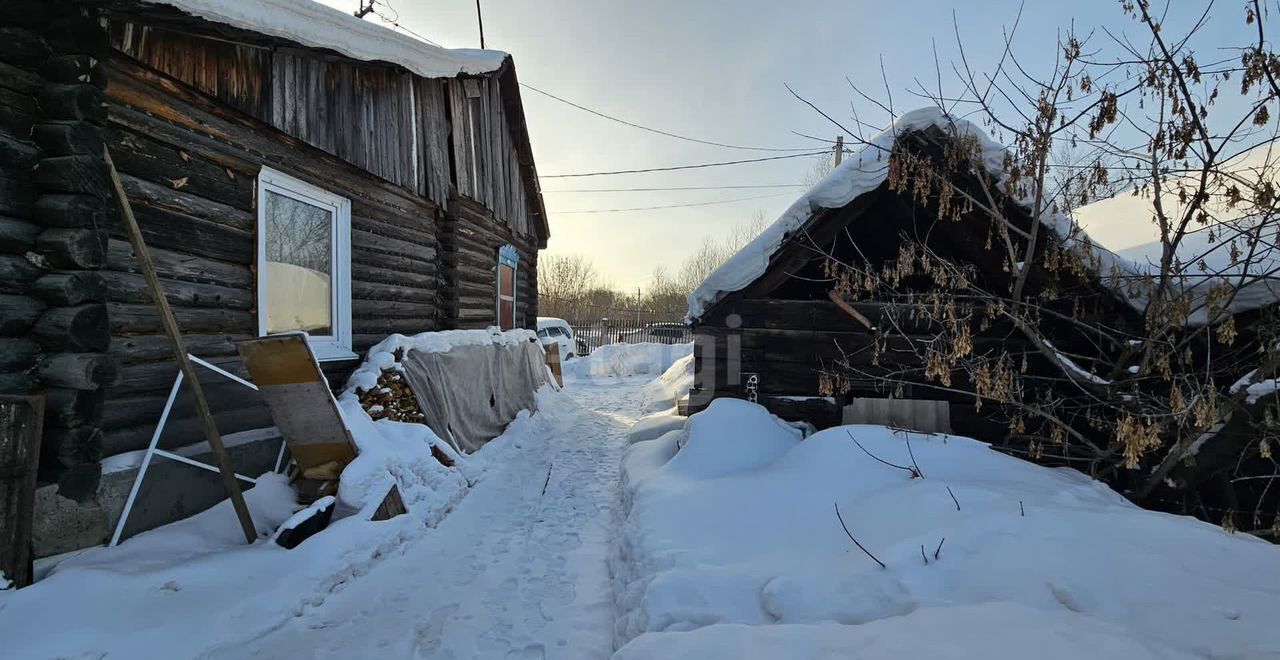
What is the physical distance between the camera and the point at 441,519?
477 centimetres

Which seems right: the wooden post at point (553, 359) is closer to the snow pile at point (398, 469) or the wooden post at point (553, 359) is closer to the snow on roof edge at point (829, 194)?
the snow pile at point (398, 469)

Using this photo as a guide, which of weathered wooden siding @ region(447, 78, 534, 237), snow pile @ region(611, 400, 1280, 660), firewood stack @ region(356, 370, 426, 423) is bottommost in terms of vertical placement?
snow pile @ region(611, 400, 1280, 660)

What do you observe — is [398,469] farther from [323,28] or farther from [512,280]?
[512,280]

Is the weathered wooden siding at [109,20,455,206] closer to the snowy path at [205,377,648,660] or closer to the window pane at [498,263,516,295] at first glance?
the window pane at [498,263,516,295]

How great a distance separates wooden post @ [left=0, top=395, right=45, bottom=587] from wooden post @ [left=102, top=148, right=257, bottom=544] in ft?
2.53

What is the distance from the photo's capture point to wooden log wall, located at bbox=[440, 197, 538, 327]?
8.23m

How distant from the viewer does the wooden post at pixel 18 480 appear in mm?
2713

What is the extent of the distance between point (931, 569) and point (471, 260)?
8.36 meters

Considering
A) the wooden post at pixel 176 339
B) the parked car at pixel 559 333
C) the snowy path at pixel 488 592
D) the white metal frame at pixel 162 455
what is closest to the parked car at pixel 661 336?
the parked car at pixel 559 333

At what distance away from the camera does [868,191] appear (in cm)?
523

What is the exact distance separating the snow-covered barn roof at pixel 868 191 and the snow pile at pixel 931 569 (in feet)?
5.93

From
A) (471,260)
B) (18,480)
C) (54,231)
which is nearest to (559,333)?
(471,260)

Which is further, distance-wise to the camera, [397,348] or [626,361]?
[626,361]

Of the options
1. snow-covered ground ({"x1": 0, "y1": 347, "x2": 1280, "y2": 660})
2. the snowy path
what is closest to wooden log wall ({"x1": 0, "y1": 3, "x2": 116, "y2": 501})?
snow-covered ground ({"x1": 0, "y1": 347, "x2": 1280, "y2": 660})
